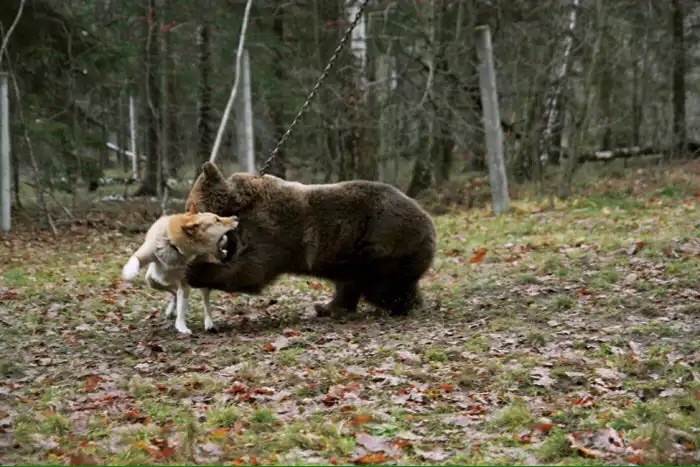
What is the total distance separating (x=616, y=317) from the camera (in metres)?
8.49

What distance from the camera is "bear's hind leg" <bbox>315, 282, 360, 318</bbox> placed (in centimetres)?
950

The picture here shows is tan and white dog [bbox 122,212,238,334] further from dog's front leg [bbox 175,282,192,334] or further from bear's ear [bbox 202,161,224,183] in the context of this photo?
bear's ear [bbox 202,161,224,183]

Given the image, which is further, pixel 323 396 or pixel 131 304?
pixel 131 304

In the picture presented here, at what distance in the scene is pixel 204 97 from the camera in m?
22.7

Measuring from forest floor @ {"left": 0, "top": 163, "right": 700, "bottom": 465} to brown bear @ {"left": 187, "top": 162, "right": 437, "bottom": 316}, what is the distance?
48 centimetres

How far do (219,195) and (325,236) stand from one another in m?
1.17

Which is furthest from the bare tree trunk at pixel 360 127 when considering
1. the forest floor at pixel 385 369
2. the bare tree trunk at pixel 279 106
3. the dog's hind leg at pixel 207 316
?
the dog's hind leg at pixel 207 316

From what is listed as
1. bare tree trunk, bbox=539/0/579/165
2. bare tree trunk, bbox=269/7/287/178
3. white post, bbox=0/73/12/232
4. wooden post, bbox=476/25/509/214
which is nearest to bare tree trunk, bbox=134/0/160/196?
bare tree trunk, bbox=269/7/287/178

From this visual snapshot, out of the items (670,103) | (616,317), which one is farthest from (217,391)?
(670,103)

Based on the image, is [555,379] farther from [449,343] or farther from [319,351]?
[319,351]

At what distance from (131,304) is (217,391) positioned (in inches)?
174

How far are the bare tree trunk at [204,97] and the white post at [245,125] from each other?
5267mm

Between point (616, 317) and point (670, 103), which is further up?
point (670, 103)

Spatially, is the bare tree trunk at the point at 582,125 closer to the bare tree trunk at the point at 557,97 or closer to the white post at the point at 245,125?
the bare tree trunk at the point at 557,97
